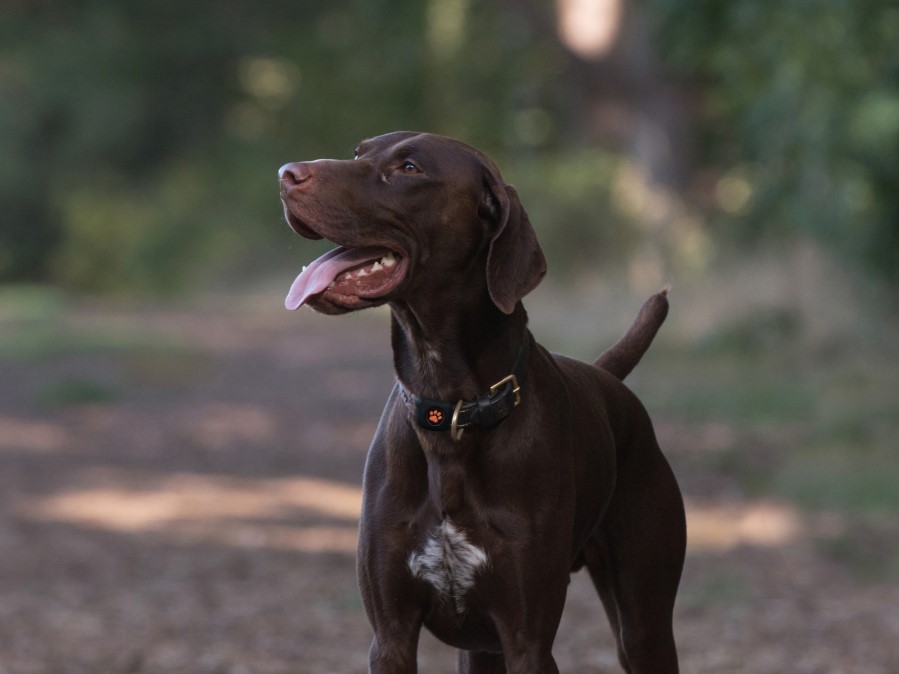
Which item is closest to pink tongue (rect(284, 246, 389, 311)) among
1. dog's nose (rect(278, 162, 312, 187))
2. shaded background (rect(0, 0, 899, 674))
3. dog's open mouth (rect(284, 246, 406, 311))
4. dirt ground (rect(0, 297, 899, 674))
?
dog's open mouth (rect(284, 246, 406, 311))

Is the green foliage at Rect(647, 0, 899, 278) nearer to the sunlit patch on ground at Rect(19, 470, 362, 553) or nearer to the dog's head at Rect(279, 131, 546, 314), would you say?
the sunlit patch on ground at Rect(19, 470, 362, 553)

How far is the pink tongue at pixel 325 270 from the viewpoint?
3.76 m

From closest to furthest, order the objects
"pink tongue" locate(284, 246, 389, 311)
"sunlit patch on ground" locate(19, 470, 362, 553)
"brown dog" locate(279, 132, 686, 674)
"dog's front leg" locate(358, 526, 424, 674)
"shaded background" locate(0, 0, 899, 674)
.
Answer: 1. "pink tongue" locate(284, 246, 389, 311)
2. "brown dog" locate(279, 132, 686, 674)
3. "dog's front leg" locate(358, 526, 424, 674)
4. "shaded background" locate(0, 0, 899, 674)
5. "sunlit patch on ground" locate(19, 470, 362, 553)

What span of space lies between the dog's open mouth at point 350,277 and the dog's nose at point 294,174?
8.3 inches

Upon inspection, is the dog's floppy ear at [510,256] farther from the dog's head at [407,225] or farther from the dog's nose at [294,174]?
the dog's nose at [294,174]

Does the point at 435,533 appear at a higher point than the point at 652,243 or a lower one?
A: lower

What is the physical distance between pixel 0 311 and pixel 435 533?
72.9 feet

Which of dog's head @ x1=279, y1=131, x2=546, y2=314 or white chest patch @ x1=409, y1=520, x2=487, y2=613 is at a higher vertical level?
dog's head @ x1=279, y1=131, x2=546, y2=314

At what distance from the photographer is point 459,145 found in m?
4.05

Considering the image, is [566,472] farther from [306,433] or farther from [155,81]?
[155,81]

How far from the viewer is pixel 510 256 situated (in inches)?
154

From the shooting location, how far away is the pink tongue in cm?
376

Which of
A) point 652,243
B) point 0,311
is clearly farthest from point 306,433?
point 0,311

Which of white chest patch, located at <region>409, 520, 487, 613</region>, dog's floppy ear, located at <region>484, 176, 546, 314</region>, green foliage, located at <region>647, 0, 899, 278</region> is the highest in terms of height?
green foliage, located at <region>647, 0, 899, 278</region>
